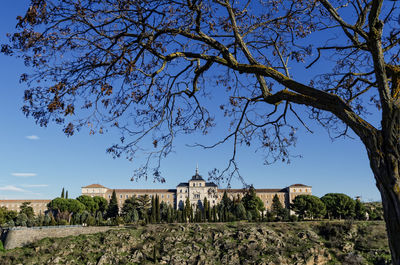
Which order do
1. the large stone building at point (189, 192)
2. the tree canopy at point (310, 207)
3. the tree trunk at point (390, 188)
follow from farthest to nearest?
the large stone building at point (189, 192), the tree canopy at point (310, 207), the tree trunk at point (390, 188)

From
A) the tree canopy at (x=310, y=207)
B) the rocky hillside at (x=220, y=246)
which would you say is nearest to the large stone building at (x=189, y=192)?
the tree canopy at (x=310, y=207)

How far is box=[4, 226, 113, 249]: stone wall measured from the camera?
2964cm

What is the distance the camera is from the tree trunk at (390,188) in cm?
291

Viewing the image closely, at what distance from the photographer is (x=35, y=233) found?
30.8 m

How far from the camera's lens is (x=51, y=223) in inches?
1532

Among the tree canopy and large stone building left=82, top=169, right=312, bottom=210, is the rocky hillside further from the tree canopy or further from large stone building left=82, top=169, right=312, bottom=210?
large stone building left=82, top=169, right=312, bottom=210

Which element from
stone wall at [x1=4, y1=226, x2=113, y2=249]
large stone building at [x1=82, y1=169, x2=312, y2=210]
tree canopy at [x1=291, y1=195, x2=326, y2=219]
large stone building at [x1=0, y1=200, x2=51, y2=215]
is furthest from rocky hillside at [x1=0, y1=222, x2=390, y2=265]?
large stone building at [x1=0, y1=200, x2=51, y2=215]

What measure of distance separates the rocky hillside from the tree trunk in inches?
1021

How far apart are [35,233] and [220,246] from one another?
18852 mm

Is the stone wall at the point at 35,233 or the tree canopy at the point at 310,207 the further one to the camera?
Result: the tree canopy at the point at 310,207

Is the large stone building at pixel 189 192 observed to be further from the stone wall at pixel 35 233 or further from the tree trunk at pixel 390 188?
the tree trunk at pixel 390 188

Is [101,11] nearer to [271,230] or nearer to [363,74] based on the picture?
[363,74]

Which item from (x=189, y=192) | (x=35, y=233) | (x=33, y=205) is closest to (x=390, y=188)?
(x=35, y=233)

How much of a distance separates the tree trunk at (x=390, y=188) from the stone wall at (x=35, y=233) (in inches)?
1358
